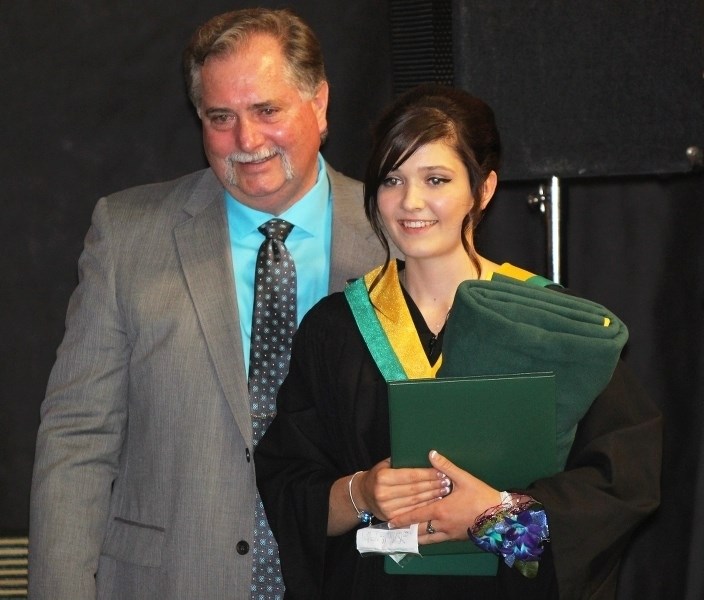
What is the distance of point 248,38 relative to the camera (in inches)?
92.3

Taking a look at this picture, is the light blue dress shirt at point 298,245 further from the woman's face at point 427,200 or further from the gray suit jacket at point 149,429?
the woman's face at point 427,200

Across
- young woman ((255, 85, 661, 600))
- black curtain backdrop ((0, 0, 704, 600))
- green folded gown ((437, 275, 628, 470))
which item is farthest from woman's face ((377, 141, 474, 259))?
black curtain backdrop ((0, 0, 704, 600))

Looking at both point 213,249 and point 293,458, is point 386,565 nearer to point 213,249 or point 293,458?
point 293,458

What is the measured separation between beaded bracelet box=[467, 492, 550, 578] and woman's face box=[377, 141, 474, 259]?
48 centimetres

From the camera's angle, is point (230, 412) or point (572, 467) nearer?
point (572, 467)

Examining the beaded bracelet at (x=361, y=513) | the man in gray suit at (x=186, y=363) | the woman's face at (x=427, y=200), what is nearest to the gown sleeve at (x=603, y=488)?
the beaded bracelet at (x=361, y=513)

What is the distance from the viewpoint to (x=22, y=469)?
311 cm

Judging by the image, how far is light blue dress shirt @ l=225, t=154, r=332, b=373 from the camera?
2.40 m

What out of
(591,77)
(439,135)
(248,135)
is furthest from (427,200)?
(591,77)

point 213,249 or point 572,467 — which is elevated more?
point 213,249

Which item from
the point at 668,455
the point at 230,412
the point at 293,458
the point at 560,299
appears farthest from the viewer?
the point at 668,455

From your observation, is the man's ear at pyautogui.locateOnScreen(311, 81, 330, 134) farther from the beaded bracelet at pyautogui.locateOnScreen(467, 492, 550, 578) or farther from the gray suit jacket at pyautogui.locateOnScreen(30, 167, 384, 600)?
the beaded bracelet at pyautogui.locateOnScreen(467, 492, 550, 578)

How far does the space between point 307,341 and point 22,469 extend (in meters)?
1.30

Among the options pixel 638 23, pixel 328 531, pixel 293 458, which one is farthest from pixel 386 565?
pixel 638 23
